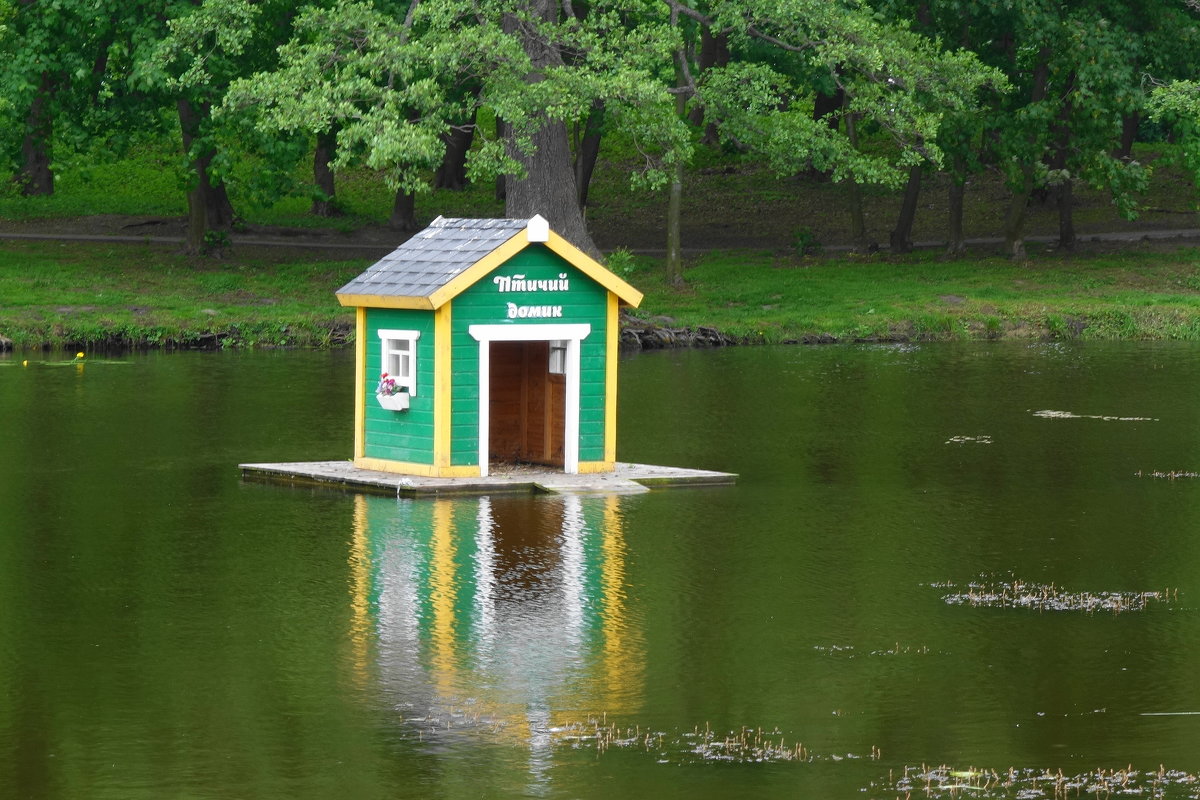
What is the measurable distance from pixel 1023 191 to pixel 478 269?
27.4 m

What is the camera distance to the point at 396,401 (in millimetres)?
21641

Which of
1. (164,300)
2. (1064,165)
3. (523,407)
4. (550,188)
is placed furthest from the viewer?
(1064,165)

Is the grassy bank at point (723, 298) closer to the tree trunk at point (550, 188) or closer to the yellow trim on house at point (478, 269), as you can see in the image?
the tree trunk at point (550, 188)

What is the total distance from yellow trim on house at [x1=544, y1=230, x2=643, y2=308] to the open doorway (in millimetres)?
1240

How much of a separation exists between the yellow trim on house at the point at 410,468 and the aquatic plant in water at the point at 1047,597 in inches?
270

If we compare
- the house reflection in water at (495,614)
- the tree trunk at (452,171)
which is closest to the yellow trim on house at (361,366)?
the house reflection in water at (495,614)

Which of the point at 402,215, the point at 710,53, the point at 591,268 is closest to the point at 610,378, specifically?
the point at 591,268

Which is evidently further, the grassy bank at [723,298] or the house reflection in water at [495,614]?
the grassy bank at [723,298]

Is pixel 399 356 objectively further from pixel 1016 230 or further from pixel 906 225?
pixel 906 225

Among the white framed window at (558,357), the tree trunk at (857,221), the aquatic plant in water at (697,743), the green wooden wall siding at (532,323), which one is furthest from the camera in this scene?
the tree trunk at (857,221)

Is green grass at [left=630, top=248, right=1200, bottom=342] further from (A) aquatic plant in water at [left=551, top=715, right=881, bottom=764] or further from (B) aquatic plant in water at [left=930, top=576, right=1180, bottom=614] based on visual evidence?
(A) aquatic plant in water at [left=551, top=715, right=881, bottom=764]

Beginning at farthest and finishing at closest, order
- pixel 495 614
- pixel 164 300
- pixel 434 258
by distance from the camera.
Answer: pixel 164 300 < pixel 434 258 < pixel 495 614

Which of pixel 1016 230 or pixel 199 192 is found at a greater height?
pixel 199 192

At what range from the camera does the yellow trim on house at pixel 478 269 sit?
20.9 meters
